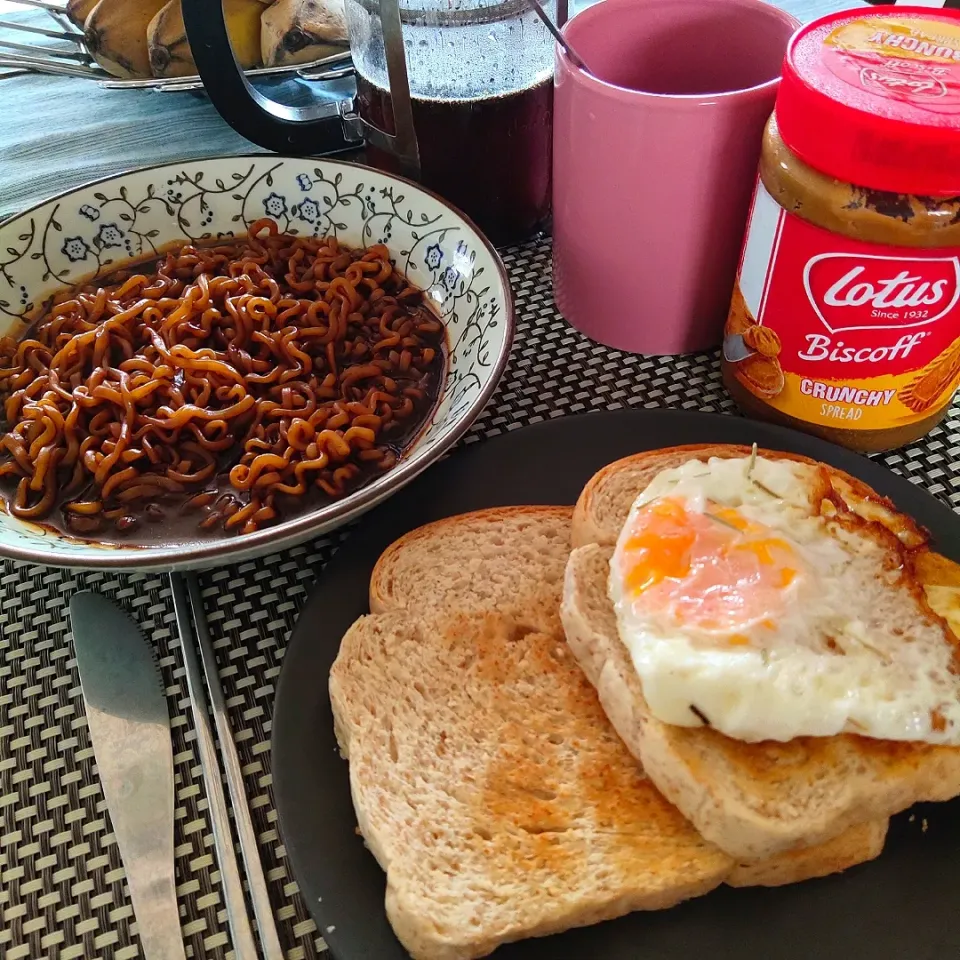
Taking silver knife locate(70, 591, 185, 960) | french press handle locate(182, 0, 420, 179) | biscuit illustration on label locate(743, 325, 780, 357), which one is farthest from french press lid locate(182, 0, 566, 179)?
silver knife locate(70, 591, 185, 960)

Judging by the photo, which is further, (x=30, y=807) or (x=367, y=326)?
(x=367, y=326)

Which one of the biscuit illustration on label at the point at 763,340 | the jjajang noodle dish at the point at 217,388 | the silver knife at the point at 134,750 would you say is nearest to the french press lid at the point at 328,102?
the jjajang noodle dish at the point at 217,388

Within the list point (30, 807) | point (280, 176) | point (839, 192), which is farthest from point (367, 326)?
point (30, 807)

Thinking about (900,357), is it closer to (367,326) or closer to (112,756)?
(367,326)

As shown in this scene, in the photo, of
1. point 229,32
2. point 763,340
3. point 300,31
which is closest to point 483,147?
point 763,340

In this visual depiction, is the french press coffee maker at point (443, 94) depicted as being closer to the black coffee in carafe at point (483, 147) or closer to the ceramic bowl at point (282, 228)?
the black coffee in carafe at point (483, 147)

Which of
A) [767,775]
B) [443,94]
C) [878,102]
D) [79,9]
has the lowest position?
[767,775]

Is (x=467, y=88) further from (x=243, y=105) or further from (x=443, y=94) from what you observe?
(x=243, y=105)
